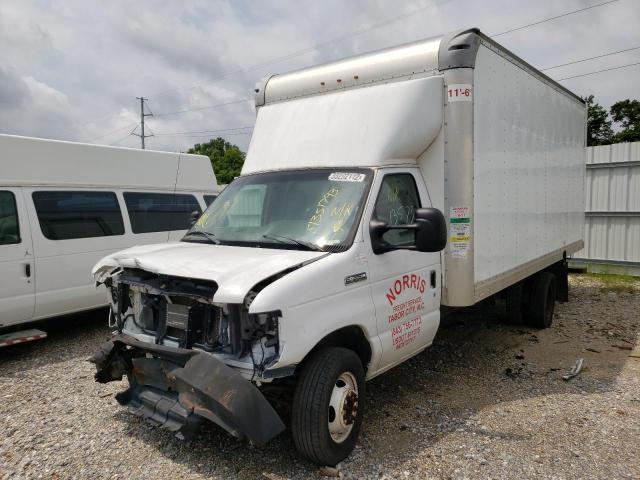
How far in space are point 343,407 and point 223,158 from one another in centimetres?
3851

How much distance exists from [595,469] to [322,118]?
11.8ft

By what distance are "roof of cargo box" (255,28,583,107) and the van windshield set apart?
1.16m

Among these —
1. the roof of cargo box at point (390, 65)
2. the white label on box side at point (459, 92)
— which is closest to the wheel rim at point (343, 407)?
the white label on box side at point (459, 92)

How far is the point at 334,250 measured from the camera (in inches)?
144

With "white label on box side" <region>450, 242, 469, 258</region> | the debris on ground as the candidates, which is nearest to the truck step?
"white label on box side" <region>450, 242, 469, 258</region>

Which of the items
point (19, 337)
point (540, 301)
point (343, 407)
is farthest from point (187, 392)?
point (540, 301)

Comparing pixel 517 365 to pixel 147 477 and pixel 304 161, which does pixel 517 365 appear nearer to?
pixel 304 161

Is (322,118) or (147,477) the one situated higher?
(322,118)

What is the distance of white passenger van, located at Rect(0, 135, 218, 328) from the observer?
6227 millimetres

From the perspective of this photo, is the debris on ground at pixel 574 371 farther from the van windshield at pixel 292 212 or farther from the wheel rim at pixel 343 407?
the van windshield at pixel 292 212

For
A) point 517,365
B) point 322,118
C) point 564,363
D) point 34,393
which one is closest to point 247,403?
point 322,118

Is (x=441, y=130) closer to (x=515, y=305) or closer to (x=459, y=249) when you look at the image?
(x=459, y=249)

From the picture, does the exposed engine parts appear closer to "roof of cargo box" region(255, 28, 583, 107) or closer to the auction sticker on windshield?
the auction sticker on windshield

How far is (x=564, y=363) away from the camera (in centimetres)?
589
